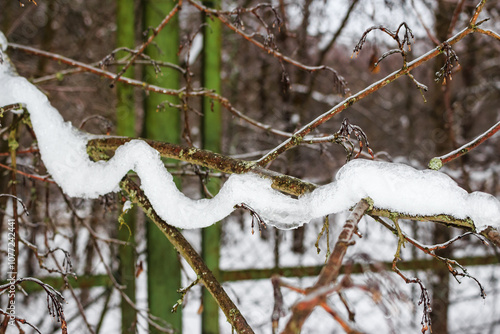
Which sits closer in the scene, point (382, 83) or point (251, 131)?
point (382, 83)

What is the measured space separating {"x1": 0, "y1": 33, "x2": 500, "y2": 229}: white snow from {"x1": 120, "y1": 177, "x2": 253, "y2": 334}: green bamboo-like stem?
21mm

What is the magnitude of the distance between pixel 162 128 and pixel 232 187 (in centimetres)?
104

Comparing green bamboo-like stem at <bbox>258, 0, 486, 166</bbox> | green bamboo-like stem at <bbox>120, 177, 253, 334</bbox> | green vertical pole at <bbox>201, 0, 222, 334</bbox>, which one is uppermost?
green vertical pole at <bbox>201, 0, 222, 334</bbox>

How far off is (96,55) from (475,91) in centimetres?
363

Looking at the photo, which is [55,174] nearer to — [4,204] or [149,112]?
[4,204]

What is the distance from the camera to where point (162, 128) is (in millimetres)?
1939

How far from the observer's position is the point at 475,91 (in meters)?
3.97

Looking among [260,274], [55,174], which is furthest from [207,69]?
[260,274]

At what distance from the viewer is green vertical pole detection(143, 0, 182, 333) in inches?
74.7

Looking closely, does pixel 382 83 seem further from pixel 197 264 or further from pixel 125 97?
pixel 125 97

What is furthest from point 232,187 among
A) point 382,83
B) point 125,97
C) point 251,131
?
point 251,131

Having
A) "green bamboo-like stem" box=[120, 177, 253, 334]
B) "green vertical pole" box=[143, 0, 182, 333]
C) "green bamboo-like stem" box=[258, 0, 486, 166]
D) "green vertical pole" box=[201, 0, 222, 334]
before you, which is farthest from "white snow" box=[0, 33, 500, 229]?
"green vertical pole" box=[201, 0, 222, 334]

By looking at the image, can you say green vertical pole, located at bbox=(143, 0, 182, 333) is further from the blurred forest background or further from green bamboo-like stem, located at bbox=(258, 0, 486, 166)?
green bamboo-like stem, located at bbox=(258, 0, 486, 166)

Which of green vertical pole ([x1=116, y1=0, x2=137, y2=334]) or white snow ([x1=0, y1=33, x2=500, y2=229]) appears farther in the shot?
green vertical pole ([x1=116, y1=0, x2=137, y2=334])
